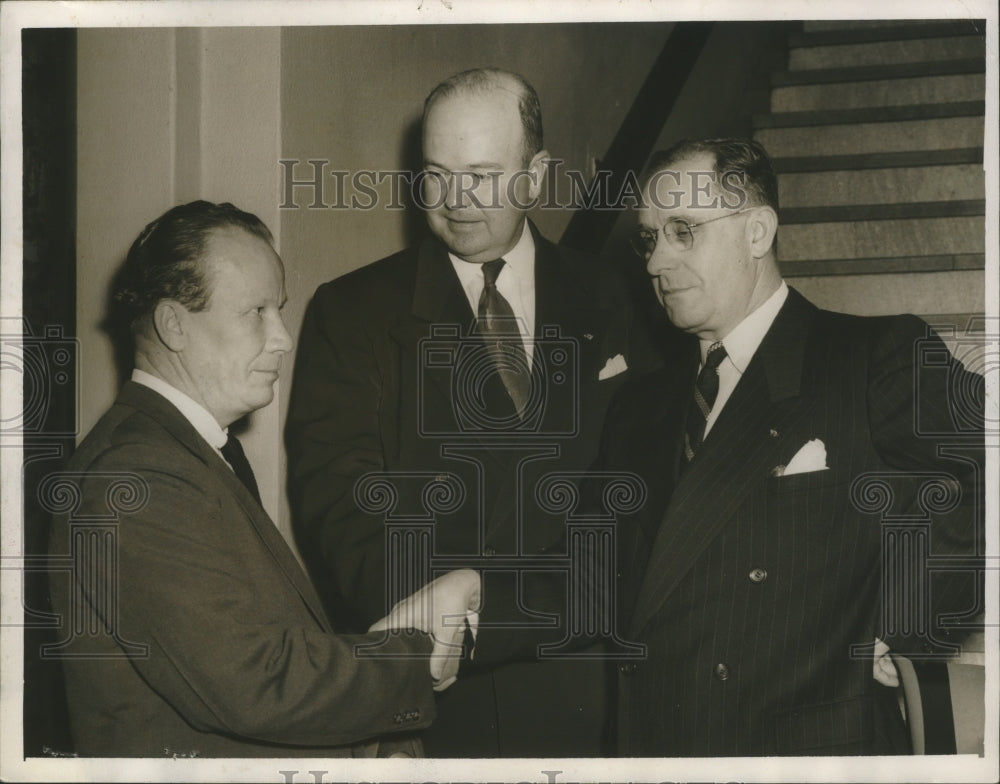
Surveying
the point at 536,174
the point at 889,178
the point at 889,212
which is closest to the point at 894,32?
the point at 889,178

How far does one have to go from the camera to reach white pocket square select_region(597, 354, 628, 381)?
3037 mm

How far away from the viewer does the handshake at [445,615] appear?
9.55 feet

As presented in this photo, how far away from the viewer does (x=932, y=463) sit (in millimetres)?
2936

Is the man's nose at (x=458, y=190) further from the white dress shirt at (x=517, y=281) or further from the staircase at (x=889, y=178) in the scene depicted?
the staircase at (x=889, y=178)

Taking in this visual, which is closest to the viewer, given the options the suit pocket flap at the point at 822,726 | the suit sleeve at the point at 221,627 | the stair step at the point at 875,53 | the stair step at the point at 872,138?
the suit sleeve at the point at 221,627

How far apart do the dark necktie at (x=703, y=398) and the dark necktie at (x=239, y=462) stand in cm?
101

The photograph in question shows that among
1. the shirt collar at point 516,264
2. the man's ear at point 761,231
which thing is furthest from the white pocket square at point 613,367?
the man's ear at point 761,231

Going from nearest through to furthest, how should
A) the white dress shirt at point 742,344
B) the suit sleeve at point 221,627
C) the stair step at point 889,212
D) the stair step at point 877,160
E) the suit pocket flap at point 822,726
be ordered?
the suit sleeve at point 221,627, the suit pocket flap at point 822,726, the white dress shirt at point 742,344, the stair step at point 889,212, the stair step at point 877,160

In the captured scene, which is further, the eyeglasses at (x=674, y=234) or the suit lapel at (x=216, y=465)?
the eyeglasses at (x=674, y=234)

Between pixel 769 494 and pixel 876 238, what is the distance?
0.98 metres

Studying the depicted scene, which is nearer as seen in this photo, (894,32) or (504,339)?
(504,339)

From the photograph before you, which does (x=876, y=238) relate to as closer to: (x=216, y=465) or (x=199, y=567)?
(x=216, y=465)

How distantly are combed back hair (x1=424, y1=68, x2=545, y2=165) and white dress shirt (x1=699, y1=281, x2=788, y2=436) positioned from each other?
0.65 m

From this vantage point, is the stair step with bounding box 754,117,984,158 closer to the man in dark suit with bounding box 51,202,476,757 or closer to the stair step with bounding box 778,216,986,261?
the stair step with bounding box 778,216,986,261
